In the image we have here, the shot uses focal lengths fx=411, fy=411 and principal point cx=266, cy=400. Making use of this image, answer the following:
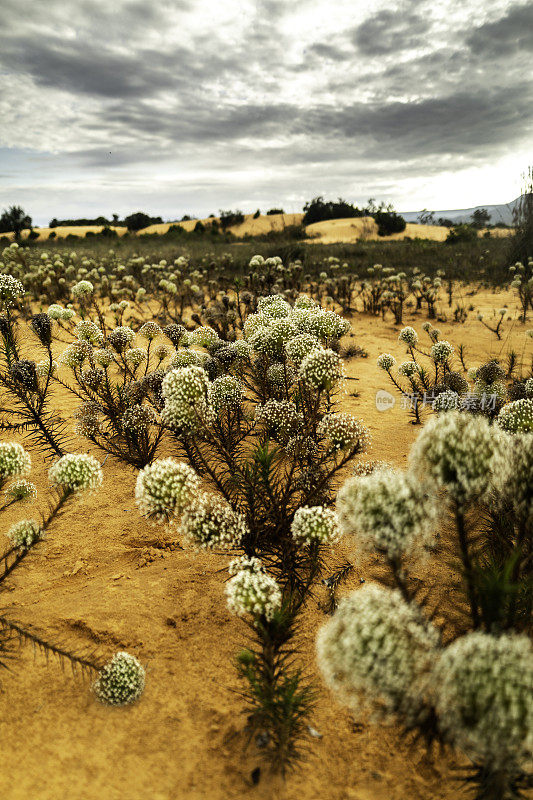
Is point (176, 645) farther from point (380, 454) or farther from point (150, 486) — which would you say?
point (380, 454)

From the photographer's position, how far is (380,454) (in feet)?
17.0

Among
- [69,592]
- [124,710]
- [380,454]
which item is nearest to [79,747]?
[124,710]

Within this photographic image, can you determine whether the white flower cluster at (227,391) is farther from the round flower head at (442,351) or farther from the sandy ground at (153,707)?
the round flower head at (442,351)

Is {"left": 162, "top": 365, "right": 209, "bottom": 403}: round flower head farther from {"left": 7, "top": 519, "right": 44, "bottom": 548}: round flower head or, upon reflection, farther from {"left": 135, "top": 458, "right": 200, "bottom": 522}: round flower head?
{"left": 7, "top": 519, "right": 44, "bottom": 548}: round flower head

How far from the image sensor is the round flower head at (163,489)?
7.25ft

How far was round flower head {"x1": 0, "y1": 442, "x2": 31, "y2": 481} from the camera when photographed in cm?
237

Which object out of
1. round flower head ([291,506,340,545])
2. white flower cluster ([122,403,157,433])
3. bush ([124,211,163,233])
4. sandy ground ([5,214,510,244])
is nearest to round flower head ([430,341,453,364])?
white flower cluster ([122,403,157,433])

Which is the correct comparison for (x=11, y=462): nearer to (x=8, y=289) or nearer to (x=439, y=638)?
(x=439, y=638)

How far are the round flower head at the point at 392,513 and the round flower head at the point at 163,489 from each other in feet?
3.26

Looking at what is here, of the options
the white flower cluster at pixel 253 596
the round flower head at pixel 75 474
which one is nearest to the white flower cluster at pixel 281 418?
the round flower head at pixel 75 474

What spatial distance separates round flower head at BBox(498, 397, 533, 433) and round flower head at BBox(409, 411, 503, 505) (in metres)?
1.36

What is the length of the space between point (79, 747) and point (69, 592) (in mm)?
1322

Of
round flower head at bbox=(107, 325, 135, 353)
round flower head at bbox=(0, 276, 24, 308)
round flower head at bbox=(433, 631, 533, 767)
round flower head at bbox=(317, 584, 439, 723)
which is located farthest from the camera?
round flower head at bbox=(107, 325, 135, 353)

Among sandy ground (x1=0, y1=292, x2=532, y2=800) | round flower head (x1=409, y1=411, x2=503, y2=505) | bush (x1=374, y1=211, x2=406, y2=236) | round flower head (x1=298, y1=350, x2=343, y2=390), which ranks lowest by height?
sandy ground (x1=0, y1=292, x2=532, y2=800)
